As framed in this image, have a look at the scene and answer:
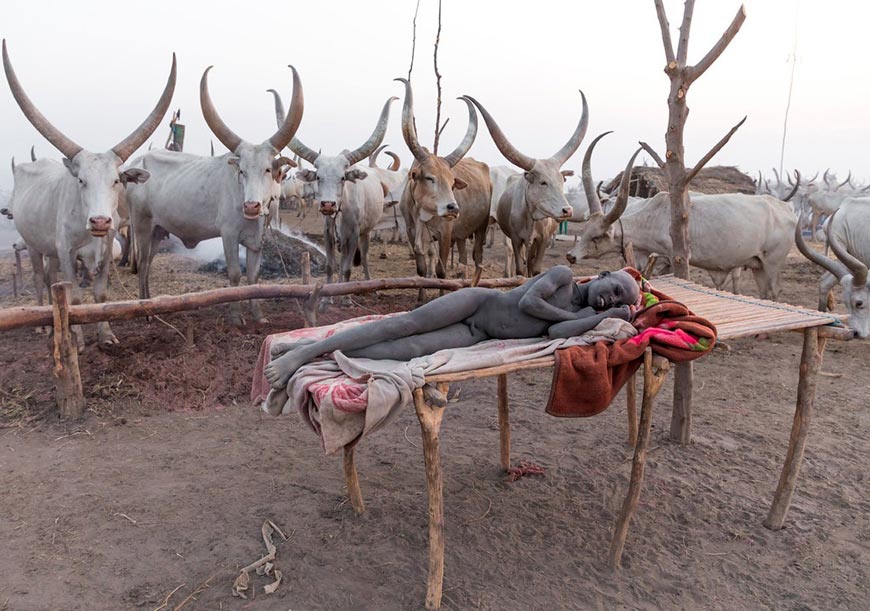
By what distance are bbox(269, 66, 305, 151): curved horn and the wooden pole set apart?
2334mm

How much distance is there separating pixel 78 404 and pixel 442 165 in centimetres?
423

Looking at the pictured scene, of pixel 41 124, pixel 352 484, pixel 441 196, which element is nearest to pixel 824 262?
pixel 441 196

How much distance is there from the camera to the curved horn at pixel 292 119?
551cm

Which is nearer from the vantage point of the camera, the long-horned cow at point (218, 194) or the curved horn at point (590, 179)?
the long-horned cow at point (218, 194)

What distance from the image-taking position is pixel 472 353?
2.80 m

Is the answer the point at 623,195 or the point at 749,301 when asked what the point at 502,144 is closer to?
the point at 623,195

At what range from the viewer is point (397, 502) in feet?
11.6

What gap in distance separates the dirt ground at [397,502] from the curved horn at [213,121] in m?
1.76

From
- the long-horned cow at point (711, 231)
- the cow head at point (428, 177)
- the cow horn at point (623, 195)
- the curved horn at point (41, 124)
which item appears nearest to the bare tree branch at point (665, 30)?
the cow horn at point (623, 195)

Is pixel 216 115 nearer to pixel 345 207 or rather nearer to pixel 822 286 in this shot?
pixel 345 207

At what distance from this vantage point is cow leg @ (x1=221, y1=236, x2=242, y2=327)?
20.2 ft

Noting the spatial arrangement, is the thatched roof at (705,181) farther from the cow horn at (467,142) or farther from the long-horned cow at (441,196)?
the cow horn at (467,142)


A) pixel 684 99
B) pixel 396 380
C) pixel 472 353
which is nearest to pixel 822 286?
pixel 684 99

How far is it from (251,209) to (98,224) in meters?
1.24
